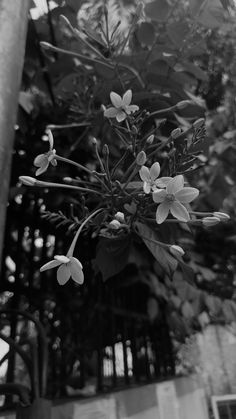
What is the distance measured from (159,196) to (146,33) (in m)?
0.90

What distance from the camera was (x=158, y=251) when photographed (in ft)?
2.68

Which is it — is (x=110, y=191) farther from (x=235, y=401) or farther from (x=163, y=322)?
(x=163, y=322)

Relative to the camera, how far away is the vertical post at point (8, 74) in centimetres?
64

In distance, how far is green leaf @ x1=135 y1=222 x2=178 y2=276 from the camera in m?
0.81

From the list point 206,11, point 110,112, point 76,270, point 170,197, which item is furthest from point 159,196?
point 206,11

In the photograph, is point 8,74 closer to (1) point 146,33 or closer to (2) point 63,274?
(2) point 63,274

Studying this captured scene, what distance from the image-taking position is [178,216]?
670mm

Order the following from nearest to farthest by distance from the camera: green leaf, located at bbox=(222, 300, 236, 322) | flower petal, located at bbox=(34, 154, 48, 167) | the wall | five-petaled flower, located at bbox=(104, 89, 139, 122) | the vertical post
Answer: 1. the vertical post
2. flower petal, located at bbox=(34, 154, 48, 167)
3. five-petaled flower, located at bbox=(104, 89, 139, 122)
4. the wall
5. green leaf, located at bbox=(222, 300, 236, 322)

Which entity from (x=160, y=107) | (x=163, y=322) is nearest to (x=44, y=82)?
(x=160, y=107)

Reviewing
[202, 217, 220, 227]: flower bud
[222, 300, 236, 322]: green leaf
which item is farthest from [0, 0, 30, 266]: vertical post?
[222, 300, 236, 322]: green leaf

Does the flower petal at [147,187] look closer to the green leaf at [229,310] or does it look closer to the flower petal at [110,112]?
the flower petal at [110,112]

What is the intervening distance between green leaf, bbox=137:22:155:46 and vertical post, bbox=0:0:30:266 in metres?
0.60

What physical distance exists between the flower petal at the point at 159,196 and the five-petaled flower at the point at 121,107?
0.26 meters

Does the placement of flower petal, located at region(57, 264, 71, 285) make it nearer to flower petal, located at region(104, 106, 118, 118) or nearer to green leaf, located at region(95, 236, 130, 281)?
green leaf, located at region(95, 236, 130, 281)
